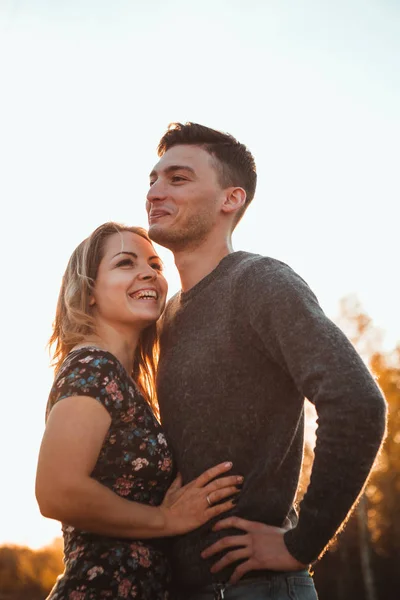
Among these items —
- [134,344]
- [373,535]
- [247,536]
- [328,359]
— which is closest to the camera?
[328,359]

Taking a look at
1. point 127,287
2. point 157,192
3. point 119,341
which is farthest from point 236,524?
point 157,192

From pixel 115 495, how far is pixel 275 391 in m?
0.84

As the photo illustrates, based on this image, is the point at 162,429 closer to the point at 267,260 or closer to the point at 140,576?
the point at 140,576

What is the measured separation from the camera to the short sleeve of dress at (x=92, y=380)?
8.87 feet

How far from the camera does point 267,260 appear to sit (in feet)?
9.39

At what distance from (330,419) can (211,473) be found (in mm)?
733

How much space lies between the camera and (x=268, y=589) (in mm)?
2482

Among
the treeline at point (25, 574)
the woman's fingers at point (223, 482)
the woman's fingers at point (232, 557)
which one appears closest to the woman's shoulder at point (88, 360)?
the woman's fingers at point (223, 482)

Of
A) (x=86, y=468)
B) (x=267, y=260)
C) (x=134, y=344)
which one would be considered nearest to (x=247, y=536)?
(x=86, y=468)

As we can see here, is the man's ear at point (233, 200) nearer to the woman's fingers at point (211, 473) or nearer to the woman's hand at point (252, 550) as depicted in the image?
the woman's fingers at point (211, 473)

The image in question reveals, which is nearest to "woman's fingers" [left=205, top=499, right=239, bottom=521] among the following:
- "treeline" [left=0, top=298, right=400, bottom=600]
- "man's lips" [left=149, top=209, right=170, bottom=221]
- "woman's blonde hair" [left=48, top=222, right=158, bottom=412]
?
"woman's blonde hair" [left=48, top=222, right=158, bottom=412]

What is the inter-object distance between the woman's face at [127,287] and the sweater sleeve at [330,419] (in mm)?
1255

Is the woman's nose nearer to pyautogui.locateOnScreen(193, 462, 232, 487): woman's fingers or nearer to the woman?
the woman

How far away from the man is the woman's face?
0.17m
